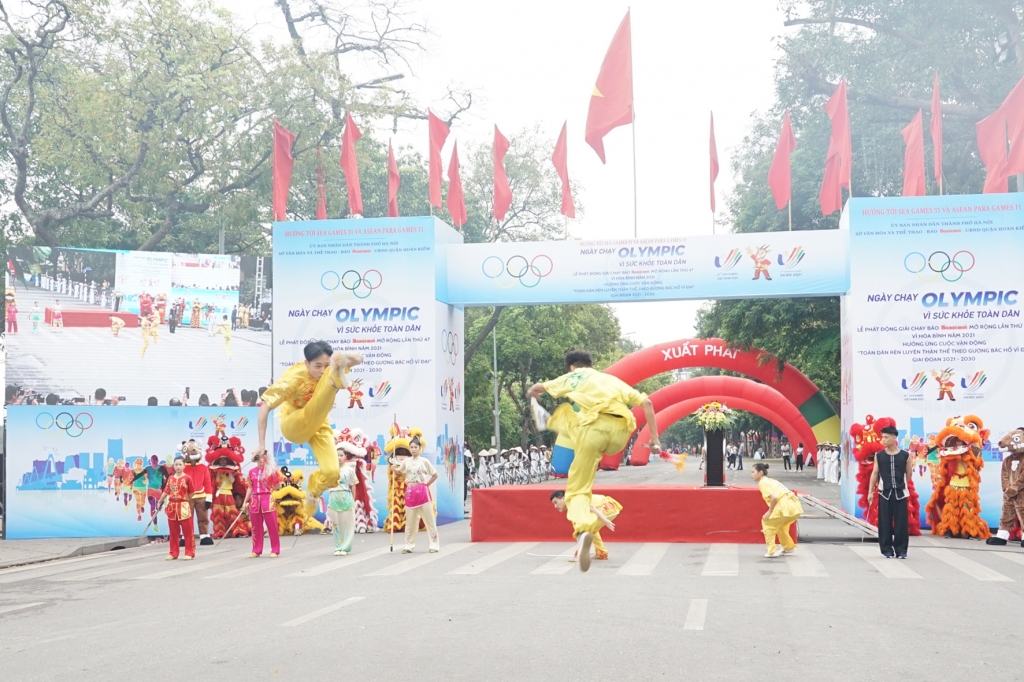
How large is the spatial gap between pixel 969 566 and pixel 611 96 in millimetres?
13153

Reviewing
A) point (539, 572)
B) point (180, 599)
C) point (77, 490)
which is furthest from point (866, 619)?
point (77, 490)

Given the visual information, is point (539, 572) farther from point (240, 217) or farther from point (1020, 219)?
point (240, 217)

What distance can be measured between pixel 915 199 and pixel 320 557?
12.6 metres

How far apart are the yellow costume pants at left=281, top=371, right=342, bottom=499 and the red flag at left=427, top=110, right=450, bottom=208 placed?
14.2 m

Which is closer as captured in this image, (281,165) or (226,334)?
(226,334)

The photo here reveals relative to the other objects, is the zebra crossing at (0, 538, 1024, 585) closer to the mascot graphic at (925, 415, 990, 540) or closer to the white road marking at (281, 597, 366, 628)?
the mascot graphic at (925, 415, 990, 540)

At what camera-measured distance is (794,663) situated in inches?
307

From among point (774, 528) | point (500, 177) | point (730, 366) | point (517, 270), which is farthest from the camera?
point (730, 366)

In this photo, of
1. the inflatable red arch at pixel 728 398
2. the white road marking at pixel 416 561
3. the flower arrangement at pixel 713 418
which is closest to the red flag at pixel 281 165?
the white road marking at pixel 416 561

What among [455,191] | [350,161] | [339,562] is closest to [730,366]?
[455,191]

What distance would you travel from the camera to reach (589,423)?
958cm

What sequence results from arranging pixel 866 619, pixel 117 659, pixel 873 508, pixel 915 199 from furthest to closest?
1. pixel 915 199
2. pixel 873 508
3. pixel 866 619
4. pixel 117 659

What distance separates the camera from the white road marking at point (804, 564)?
527 inches

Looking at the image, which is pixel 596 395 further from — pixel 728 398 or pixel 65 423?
pixel 728 398
